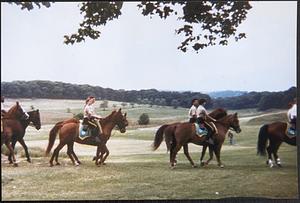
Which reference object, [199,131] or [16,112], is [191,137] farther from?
[16,112]

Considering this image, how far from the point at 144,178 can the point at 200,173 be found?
40 centimetres

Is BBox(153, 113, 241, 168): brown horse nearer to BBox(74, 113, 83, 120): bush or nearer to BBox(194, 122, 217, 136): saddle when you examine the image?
BBox(194, 122, 217, 136): saddle

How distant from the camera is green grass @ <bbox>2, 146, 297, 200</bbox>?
12.2 ft

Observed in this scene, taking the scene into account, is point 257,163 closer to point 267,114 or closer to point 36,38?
Result: point 267,114

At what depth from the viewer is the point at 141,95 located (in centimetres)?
373

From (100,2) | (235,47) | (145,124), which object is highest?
(100,2)

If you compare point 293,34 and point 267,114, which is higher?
point 293,34

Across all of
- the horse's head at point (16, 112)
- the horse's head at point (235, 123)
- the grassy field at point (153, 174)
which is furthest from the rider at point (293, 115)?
the horse's head at point (16, 112)

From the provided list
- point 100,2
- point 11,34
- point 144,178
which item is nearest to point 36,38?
point 11,34

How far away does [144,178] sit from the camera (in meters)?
3.75

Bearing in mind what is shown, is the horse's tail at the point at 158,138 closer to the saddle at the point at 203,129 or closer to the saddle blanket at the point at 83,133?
the saddle at the point at 203,129

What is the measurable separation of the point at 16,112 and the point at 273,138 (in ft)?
6.00

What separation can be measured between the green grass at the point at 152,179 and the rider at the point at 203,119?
16 cm

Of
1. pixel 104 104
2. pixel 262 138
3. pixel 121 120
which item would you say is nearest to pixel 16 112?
pixel 104 104
